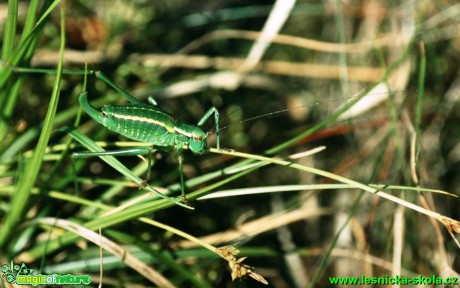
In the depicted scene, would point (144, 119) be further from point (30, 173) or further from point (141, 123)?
point (30, 173)

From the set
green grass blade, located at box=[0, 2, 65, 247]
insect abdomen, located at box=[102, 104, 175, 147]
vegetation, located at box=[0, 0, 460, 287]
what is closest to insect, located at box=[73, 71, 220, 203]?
insect abdomen, located at box=[102, 104, 175, 147]

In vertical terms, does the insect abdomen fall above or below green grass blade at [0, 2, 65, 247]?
above

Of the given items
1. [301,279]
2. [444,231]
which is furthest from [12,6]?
[444,231]

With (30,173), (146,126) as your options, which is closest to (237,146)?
(146,126)

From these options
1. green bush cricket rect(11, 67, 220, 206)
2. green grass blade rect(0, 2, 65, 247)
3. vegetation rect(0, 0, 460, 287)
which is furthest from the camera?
green bush cricket rect(11, 67, 220, 206)

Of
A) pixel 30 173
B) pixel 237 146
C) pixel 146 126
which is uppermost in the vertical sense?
pixel 237 146

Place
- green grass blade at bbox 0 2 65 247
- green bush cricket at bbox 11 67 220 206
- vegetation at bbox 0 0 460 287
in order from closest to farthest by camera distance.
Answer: green grass blade at bbox 0 2 65 247, vegetation at bbox 0 0 460 287, green bush cricket at bbox 11 67 220 206

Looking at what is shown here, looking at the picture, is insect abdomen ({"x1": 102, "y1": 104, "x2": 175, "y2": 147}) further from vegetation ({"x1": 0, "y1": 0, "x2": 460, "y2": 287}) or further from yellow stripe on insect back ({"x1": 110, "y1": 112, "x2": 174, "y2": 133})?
vegetation ({"x1": 0, "y1": 0, "x2": 460, "y2": 287})

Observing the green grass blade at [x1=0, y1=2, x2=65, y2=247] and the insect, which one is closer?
the green grass blade at [x1=0, y1=2, x2=65, y2=247]
